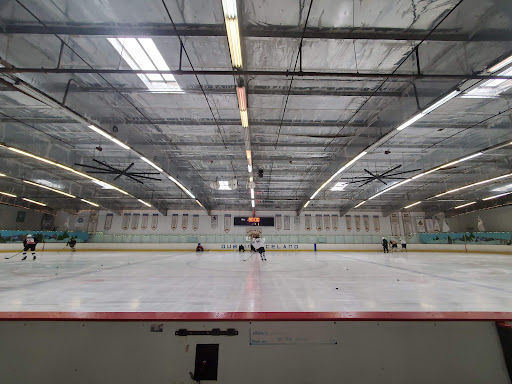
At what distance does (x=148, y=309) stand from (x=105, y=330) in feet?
6.76

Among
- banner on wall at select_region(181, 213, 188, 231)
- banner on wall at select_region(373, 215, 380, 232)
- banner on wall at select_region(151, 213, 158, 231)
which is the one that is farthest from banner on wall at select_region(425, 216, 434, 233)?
banner on wall at select_region(151, 213, 158, 231)

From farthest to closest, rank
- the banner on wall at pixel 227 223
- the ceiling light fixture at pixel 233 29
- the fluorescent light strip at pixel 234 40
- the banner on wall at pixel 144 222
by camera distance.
Result: 1. the banner on wall at pixel 227 223
2. the banner on wall at pixel 144 222
3. the fluorescent light strip at pixel 234 40
4. the ceiling light fixture at pixel 233 29

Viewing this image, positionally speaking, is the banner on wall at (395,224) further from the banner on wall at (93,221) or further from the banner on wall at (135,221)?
the banner on wall at (93,221)

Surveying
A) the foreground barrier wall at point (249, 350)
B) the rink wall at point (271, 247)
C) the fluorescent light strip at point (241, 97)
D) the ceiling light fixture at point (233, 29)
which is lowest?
the rink wall at point (271, 247)

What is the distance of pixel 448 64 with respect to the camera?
5250 millimetres

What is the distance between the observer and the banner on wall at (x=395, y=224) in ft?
81.2

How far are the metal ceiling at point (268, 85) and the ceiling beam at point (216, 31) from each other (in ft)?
0.08

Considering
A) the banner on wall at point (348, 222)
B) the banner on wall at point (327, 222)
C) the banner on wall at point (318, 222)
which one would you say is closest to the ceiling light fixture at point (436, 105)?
the banner on wall at point (318, 222)

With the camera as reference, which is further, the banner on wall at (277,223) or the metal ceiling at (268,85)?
the banner on wall at (277,223)

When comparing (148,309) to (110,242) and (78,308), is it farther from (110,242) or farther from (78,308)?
(110,242)

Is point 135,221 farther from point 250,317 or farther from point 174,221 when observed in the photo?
point 250,317

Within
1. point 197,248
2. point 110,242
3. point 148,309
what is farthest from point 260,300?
point 110,242

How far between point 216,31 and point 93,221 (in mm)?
→ 26832

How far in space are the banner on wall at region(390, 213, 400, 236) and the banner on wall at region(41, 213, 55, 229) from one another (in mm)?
39060
